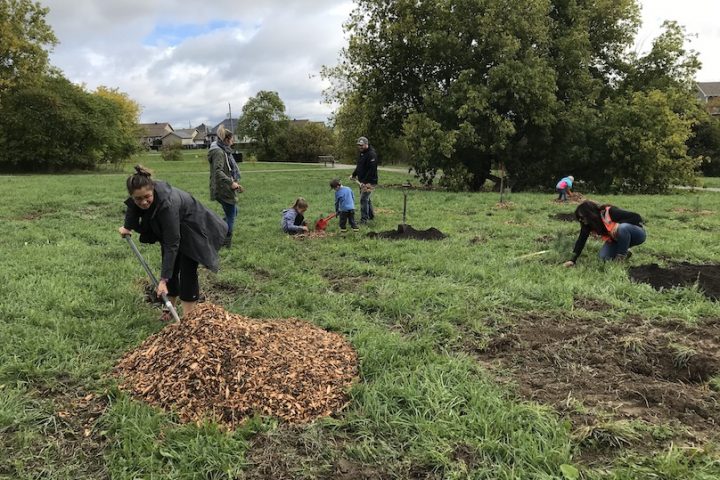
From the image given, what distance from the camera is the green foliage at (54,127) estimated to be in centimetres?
2477

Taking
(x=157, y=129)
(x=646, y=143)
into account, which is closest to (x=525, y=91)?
(x=646, y=143)

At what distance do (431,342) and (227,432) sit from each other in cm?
174

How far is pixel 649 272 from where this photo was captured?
543 cm

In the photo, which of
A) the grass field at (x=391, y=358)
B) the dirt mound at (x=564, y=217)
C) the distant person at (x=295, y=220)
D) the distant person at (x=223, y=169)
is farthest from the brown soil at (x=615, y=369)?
the dirt mound at (x=564, y=217)

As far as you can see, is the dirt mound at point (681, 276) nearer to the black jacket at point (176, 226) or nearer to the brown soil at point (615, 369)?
the brown soil at point (615, 369)

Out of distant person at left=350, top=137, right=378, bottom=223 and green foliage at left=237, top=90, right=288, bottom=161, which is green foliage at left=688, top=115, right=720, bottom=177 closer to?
distant person at left=350, top=137, right=378, bottom=223

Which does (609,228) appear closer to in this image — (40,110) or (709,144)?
(40,110)

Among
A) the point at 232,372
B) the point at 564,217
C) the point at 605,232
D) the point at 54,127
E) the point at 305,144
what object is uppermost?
the point at 305,144

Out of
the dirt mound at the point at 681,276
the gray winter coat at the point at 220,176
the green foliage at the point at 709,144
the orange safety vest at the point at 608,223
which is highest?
the green foliage at the point at 709,144

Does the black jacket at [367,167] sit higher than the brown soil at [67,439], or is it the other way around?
the black jacket at [367,167]

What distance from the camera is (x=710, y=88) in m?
72.8

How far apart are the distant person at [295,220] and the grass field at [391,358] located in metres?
0.79

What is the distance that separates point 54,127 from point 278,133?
115 feet

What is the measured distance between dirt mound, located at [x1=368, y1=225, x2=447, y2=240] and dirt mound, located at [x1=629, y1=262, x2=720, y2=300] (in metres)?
3.11
